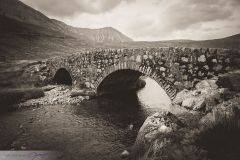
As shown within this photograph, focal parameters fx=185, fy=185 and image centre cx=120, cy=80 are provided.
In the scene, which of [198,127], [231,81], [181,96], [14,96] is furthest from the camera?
[14,96]

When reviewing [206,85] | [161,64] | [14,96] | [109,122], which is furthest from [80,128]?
[14,96]

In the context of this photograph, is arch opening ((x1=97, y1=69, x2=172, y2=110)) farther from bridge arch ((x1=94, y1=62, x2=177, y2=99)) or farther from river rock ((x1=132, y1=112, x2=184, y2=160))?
river rock ((x1=132, y1=112, x2=184, y2=160))

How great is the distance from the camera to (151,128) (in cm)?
436

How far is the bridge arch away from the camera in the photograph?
815 centimetres

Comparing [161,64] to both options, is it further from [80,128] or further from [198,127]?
[198,127]

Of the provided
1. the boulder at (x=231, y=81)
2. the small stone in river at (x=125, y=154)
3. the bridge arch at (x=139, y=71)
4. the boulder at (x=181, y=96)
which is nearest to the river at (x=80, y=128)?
the small stone in river at (x=125, y=154)

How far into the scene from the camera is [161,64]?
8.23m

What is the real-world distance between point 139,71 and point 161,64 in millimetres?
1353

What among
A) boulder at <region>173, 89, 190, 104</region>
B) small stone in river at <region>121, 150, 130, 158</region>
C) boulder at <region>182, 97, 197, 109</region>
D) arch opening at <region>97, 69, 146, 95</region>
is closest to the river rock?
small stone in river at <region>121, 150, 130, 158</region>

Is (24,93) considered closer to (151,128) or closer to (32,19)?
(151,128)

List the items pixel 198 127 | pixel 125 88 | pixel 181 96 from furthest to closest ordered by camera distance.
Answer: pixel 125 88 < pixel 181 96 < pixel 198 127

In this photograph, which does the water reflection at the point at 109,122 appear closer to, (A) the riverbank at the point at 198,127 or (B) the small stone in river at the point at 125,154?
(B) the small stone in river at the point at 125,154

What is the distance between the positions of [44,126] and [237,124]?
7024 mm

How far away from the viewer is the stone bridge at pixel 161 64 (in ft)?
22.3
